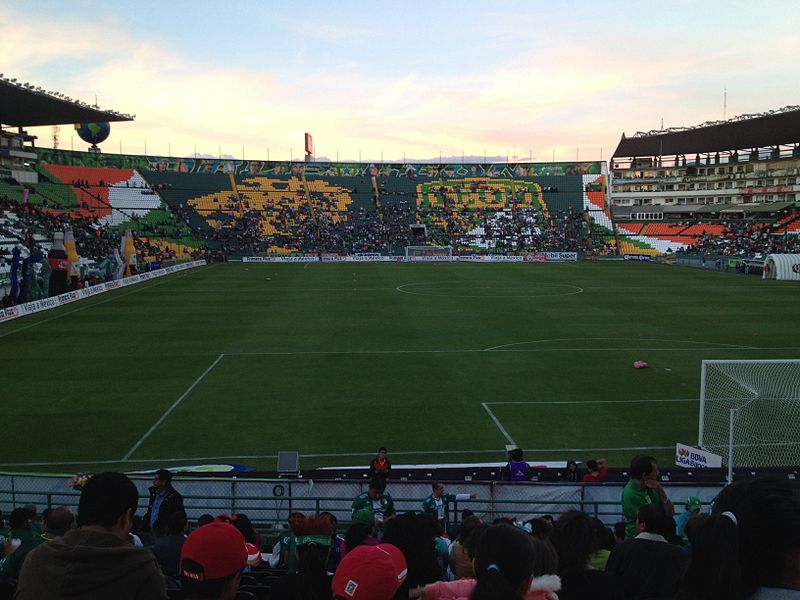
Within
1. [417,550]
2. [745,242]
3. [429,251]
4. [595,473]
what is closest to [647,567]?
[417,550]

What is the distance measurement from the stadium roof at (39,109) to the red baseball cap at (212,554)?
2726 inches

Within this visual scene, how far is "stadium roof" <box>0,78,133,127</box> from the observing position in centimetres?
6589

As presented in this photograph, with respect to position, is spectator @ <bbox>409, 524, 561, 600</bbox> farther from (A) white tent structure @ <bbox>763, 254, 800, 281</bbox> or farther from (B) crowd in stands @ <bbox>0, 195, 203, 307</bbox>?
(A) white tent structure @ <bbox>763, 254, 800, 281</bbox>

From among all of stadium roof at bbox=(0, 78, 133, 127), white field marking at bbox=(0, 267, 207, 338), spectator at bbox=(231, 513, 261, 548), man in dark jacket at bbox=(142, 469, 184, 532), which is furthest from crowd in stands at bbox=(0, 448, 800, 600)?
stadium roof at bbox=(0, 78, 133, 127)

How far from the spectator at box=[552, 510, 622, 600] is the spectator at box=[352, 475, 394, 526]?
207 inches

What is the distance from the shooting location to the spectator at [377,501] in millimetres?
9867

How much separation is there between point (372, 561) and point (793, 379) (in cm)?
1718

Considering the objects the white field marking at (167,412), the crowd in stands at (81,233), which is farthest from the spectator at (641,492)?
the crowd in stands at (81,233)

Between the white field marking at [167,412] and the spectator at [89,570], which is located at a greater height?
the spectator at [89,570]

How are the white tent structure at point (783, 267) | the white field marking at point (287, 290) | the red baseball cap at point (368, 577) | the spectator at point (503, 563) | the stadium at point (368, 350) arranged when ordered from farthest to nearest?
the white tent structure at point (783, 267) → the white field marking at point (287, 290) → the stadium at point (368, 350) → the red baseball cap at point (368, 577) → the spectator at point (503, 563)

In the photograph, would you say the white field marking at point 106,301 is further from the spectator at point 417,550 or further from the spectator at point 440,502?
the spectator at point 417,550

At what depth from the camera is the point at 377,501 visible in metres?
10.1

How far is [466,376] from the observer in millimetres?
24672

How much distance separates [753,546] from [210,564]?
99.3 inches
